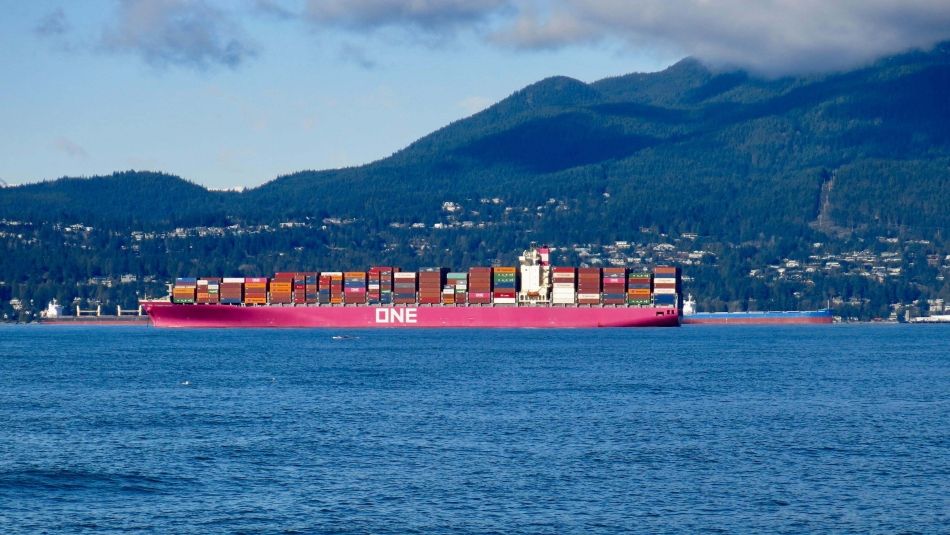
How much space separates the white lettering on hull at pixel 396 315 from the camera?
162875 mm

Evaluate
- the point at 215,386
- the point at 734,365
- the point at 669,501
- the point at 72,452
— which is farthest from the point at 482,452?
the point at 734,365

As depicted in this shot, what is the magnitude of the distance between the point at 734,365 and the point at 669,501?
52.0 meters

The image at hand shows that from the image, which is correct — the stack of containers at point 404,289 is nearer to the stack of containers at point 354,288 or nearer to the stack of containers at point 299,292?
the stack of containers at point 354,288

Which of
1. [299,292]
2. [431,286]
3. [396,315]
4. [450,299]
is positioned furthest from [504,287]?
[299,292]

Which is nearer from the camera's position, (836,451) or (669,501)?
(669,501)

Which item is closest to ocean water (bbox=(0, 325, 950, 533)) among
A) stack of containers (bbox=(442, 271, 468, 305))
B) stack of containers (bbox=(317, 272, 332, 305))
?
stack of containers (bbox=(442, 271, 468, 305))

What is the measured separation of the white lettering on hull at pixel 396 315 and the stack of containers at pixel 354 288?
2.37 metres

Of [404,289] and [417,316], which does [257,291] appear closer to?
[404,289]

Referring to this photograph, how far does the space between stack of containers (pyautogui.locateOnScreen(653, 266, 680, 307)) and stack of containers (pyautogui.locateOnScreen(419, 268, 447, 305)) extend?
2235 centimetres

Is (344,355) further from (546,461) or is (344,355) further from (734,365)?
(546,461)

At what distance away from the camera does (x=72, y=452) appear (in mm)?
48000

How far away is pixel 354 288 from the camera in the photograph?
163750mm

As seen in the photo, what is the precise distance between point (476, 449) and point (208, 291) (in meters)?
124

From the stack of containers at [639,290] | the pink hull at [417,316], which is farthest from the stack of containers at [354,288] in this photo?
the stack of containers at [639,290]
